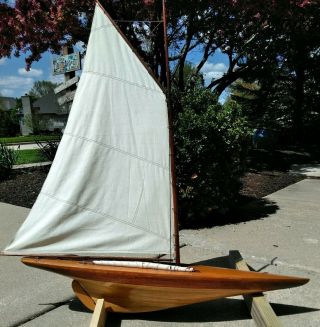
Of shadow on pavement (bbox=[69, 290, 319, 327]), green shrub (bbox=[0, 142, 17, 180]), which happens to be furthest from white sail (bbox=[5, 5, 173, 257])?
green shrub (bbox=[0, 142, 17, 180])

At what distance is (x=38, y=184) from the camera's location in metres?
10.1

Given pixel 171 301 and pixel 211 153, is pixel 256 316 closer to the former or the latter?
pixel 171 301

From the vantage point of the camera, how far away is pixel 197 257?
5340mm

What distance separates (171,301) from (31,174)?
849cm

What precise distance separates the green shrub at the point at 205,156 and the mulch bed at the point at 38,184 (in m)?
1.99

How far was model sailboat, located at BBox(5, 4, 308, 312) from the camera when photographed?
387cm

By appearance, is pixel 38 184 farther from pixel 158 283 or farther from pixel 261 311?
pixel 261 311

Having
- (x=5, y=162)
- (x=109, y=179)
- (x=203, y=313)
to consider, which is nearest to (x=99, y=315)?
(x=203, y=313)

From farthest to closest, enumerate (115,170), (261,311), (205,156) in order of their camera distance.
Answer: (205,156), (115,170), (261,311)

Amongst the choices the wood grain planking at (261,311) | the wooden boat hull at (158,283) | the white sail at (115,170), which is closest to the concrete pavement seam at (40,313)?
the wooden boat hull at (158,283)

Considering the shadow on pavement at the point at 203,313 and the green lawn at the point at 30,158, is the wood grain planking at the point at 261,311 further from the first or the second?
the green lawn at the point at 30,158

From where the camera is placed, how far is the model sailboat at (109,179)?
387cm

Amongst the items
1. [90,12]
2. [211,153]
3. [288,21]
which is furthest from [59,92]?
[288,21]

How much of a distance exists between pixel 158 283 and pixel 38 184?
7.17 m
